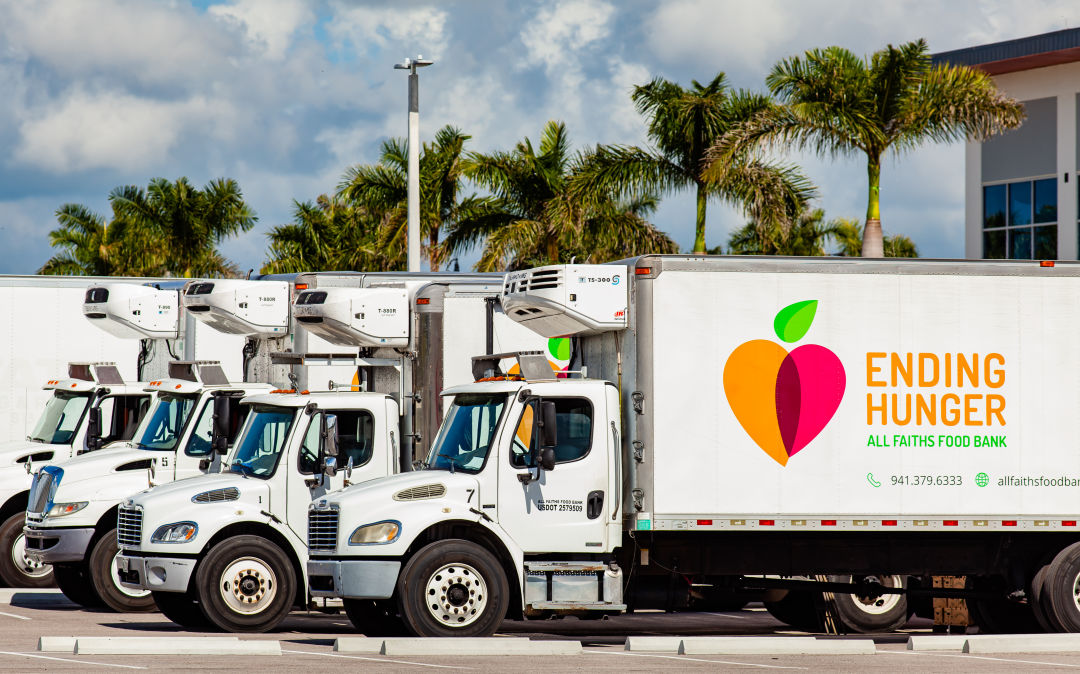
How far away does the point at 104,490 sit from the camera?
17.1 m

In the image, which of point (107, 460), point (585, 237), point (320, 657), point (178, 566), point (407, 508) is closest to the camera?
point (320, 657)

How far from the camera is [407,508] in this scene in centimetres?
1364

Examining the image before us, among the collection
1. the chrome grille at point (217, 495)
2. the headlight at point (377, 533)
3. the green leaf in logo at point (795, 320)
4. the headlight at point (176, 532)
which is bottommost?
the headlight at point (176, 532)

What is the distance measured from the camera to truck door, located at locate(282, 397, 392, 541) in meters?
15.0

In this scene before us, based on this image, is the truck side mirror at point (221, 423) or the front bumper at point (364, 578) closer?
the front bumper at point (364, 578)

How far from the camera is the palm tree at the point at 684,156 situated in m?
27.9

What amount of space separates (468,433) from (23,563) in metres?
7.85

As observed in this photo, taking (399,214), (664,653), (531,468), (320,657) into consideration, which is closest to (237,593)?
(320,657)

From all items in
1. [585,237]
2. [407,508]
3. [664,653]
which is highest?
[585,237]

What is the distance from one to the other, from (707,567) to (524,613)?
1745 mm

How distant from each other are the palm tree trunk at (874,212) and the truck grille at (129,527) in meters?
15.3

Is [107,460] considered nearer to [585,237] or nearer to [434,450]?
[434,450]

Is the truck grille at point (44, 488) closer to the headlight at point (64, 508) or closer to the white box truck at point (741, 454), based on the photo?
the headlight at point (64, 508)

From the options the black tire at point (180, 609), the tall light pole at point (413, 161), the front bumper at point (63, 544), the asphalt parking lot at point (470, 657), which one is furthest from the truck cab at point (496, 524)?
the tall light pole at point (413, 161)
